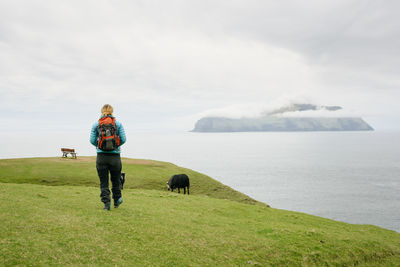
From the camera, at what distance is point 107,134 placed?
1224 cm

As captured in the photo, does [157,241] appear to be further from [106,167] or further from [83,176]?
[83,176]

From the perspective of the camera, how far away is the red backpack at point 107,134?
40.0ft

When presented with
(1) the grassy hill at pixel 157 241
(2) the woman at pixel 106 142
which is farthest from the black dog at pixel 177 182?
(2) the woman at pixel 106 142

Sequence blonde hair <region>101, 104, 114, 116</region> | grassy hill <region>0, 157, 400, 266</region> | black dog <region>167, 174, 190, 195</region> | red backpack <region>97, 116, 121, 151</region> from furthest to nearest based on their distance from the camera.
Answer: black dog <region>167, 174, 190, 195</region>, blonde hair <region>101, 104, 114, 116</region>, red backpack <region>97, 116, 121, 151</region>, grassy hill <region>0, 157, 400, 266</region>

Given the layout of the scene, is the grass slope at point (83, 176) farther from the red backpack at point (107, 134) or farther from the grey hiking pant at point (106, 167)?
the red backpack at point (107, 134)

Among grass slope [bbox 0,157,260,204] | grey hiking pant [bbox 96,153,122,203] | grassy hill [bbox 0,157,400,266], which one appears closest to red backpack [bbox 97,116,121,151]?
grey hiking pant [bbox 96,153,122,203]

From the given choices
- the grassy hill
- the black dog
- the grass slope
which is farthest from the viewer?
the grass slope

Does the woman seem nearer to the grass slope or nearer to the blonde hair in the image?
the blonde hair

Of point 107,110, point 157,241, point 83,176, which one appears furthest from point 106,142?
point 83,176

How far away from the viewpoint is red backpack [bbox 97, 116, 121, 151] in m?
12.2

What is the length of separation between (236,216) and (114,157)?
9999 millimetres

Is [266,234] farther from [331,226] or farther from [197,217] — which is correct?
[331,226]

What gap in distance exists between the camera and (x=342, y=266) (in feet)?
43.3

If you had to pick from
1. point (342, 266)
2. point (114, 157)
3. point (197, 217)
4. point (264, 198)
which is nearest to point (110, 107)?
point (114, 157)
